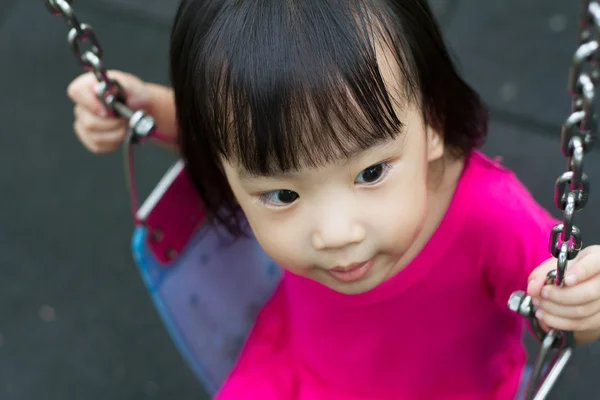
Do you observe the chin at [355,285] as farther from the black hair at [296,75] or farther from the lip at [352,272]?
the black hair at [296,75]

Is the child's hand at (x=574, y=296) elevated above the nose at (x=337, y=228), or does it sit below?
below

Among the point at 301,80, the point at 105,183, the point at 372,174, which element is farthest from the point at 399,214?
the point at 105,183

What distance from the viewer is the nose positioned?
72 centimetres

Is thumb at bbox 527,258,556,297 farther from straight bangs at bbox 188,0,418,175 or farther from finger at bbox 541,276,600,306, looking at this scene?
straight bangs at bbox 188,0,418,175

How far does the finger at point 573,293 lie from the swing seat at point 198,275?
45 centimetres

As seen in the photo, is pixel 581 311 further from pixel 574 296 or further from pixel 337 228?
pixel 337 228

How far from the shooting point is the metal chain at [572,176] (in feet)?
1.72

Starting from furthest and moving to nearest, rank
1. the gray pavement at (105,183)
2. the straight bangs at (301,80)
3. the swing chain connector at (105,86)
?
the gray pavement at (105,183) < the swing chain connector at (105,86) < the straight bangs at (301,80)

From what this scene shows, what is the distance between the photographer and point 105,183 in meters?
1.83

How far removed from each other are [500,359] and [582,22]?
621mm

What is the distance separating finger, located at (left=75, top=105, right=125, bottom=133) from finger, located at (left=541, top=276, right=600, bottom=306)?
569 millimetres

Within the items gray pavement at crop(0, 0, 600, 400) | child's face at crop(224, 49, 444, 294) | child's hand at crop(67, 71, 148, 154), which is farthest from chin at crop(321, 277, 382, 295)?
gray pavement at crop(0, 0, 600, 400)

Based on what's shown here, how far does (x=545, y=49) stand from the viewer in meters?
1.85

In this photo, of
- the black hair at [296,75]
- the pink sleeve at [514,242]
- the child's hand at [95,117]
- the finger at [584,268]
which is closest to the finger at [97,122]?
the child's hand at [95,117]
